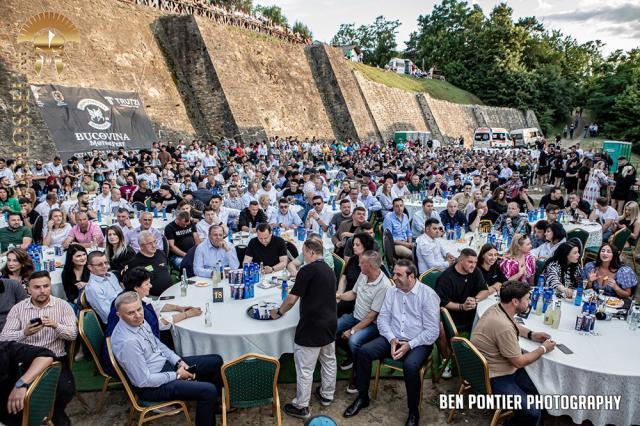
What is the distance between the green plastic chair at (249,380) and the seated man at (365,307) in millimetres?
1182

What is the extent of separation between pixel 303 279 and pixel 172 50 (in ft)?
69.7

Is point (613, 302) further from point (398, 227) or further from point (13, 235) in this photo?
point (13, 235)

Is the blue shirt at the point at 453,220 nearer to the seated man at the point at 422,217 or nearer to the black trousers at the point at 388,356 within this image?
the seated man at the point at 422,217

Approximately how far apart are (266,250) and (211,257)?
742 mm

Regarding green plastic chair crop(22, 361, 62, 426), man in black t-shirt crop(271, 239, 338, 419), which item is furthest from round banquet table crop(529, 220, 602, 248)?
green plastic chair crop(22, 361, 62, 426)

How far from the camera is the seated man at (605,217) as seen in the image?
8163 mm

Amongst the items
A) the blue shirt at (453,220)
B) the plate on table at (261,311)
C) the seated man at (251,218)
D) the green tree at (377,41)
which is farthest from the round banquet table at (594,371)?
the green tree at (377,41)

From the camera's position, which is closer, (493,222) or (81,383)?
(81,383)

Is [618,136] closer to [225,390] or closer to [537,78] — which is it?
[537,78]

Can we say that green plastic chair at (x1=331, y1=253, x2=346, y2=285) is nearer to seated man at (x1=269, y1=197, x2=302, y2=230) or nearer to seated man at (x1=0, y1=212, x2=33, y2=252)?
seated man at (x1=269, y1=197, x2=302, y2=230)

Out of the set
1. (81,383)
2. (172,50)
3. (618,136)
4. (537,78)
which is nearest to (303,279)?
(81,383)

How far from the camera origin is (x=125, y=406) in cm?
419

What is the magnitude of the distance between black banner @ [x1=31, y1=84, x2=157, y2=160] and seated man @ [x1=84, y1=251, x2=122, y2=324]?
13.1 metres

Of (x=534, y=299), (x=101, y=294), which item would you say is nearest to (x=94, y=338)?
(x=101, y=294)
